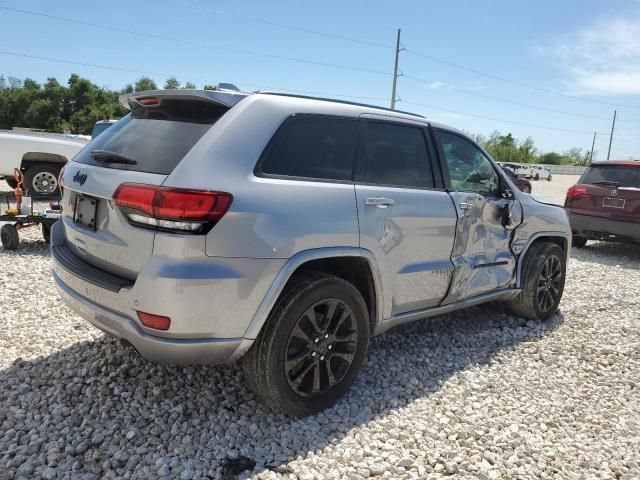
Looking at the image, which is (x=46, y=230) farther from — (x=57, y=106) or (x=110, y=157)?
(x=57, y=106)

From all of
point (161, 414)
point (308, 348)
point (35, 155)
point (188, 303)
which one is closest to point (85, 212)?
point (188, 303)

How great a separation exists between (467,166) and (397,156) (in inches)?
35.7

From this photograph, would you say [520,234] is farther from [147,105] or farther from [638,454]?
[147,105]

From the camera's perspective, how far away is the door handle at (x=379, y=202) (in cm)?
303

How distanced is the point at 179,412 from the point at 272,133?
1710 millimetres

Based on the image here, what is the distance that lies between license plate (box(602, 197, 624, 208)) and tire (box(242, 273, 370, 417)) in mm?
7276

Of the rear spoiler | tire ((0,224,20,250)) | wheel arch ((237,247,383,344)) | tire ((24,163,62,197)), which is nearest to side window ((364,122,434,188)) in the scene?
wheel arch ((237,247,383,344))

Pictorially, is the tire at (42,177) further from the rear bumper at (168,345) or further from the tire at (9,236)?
the rear bumper at (168,345)

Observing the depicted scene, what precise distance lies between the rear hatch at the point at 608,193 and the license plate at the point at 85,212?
28.0 feet

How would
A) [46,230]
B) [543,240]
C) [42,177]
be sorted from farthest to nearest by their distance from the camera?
1. [42,177]
2. [46,230]
3. [543,240]

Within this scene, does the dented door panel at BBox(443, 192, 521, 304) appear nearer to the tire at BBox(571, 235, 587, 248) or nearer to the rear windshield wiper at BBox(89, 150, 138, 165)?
the rear windshield wiper at BBox(89, 150, 138, 165)

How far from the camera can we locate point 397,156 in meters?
3.42

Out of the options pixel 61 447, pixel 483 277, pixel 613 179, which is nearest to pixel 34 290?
pixel 61 447

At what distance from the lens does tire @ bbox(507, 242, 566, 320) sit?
471cm
